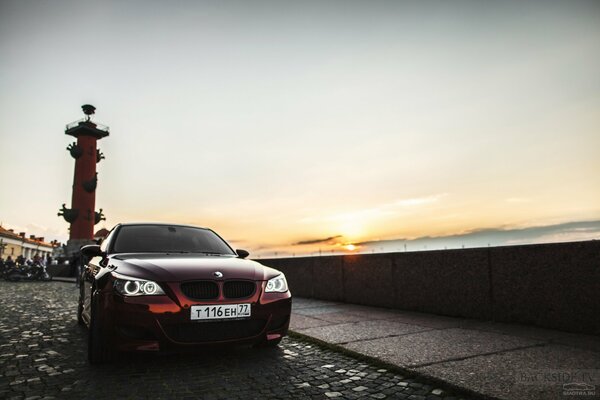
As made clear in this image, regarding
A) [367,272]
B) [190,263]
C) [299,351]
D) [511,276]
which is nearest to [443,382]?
[299,351]

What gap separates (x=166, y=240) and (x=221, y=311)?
174 centimetres

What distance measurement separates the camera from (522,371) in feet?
10.9

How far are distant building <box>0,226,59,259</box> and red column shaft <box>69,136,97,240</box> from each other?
34.9 metres

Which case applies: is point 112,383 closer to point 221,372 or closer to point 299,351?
point 221,372

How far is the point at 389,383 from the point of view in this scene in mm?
3250

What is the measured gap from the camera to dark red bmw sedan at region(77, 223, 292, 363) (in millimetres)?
3357

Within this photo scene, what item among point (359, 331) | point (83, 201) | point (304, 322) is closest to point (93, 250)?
point (304, 322)

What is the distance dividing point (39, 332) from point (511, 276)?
6.60 m

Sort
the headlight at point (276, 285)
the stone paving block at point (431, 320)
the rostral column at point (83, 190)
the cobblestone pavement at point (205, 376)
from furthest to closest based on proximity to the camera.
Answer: the rostral column at point (83, 190) < the stone paving block at point (431, 320) < the headlight at point (276, 285) < the cobblestone pavement at point (205, 376)

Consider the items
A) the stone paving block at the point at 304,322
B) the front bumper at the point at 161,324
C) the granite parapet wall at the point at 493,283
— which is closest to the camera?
the front bumper at the point at 161,324

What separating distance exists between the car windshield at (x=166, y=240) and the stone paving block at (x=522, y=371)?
2886 mm

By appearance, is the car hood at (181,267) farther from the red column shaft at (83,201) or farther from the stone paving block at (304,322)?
the red column shaft at (83,201)

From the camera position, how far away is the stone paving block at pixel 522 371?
9.36 feet

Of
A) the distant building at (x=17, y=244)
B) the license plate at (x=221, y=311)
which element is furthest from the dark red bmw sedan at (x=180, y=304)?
the distant building at (x=17, y=244)
